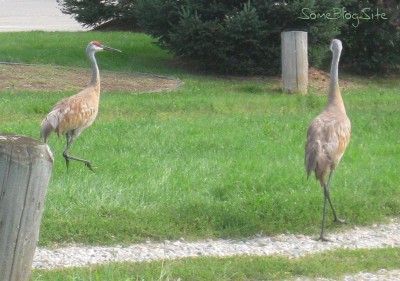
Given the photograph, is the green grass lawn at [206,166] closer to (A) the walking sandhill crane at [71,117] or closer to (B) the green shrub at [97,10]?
(A) the walking sandhill crane at [71,117]

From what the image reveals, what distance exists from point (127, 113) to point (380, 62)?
25.3 feet

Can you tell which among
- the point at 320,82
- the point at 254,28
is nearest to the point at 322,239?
the point at 254,28

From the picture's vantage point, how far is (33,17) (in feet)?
124

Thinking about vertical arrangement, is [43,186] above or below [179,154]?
above

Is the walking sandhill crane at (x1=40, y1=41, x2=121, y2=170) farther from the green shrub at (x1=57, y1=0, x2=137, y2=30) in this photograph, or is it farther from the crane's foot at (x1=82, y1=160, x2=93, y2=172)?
the green shrub at (x1=57, y1=0, x2=137, y2=30)

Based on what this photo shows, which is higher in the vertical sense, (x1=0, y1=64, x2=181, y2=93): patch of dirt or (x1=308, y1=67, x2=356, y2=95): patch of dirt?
(x1=0, y1=64, x2=181, y2=93): patch of dirt

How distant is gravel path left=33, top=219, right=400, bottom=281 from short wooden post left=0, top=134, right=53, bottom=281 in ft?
7.83

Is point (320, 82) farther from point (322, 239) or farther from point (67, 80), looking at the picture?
point (322, 239)

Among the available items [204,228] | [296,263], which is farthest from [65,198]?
[296,263]

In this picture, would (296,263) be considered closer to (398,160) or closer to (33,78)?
(398,160)

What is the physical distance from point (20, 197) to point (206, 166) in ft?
19.7

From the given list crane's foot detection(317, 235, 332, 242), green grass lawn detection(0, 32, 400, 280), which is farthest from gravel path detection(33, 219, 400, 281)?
green grass lawn detection(0, 32, 400, 280)

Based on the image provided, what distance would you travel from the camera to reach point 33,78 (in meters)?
17.7

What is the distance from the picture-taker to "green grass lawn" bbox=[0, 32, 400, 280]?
9078mm
